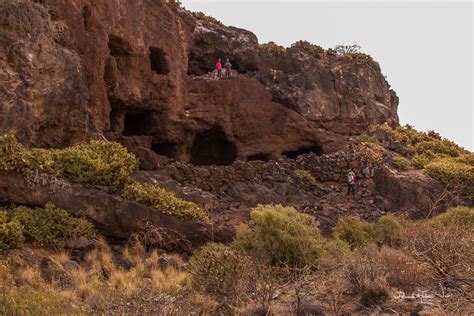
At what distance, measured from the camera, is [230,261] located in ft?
30.1

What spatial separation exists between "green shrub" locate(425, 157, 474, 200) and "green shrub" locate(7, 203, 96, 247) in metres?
15.9

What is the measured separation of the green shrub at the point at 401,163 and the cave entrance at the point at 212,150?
25.1 feet

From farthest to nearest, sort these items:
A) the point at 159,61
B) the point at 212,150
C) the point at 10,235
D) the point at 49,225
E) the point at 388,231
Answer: the point at 212,150 < the point at 159,61 < the point at 388,231 < the point at 49,225 < the point at 10,235

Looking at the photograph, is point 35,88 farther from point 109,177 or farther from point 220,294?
point 220,294

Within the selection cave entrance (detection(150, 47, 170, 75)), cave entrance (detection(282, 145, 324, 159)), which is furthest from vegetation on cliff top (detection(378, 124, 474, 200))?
cave entrance (detection(150, 47, 170, 75))

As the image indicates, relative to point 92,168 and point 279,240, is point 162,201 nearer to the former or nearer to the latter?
point 92,168

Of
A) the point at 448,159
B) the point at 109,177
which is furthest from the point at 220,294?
the point at 448,159

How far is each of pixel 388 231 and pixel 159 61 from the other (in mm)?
11971

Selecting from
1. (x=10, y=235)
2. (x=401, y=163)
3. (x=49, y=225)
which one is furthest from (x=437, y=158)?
(x=10, y=235)

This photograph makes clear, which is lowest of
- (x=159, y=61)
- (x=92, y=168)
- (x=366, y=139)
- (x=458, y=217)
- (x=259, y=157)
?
(x=92, y=168)

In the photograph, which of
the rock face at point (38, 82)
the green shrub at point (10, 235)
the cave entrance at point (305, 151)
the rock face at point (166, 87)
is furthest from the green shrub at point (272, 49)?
the green shrub at point (10, 235)

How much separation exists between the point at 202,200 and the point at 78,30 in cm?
705

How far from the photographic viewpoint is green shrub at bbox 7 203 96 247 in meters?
11.6

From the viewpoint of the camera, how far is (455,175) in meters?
22.0
